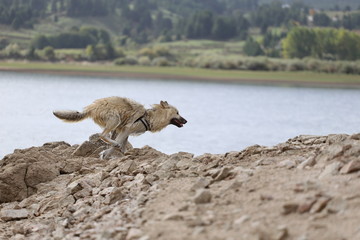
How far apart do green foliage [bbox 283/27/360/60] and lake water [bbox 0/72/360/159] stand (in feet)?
116

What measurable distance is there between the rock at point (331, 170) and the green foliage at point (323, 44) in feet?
349

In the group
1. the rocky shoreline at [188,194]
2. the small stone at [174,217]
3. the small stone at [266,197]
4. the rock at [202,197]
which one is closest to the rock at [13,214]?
the rocky shoreline at [188,194]

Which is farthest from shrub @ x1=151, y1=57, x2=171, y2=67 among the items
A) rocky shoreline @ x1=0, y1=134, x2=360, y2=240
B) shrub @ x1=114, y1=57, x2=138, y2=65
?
rocky shoreline @ x1=0, y1=134, x2=360, y2=240

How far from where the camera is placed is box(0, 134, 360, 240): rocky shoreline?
797cm

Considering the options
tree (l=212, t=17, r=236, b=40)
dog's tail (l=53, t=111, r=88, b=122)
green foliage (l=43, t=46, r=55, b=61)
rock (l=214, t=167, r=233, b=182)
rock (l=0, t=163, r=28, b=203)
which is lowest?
tree (l=212, t=17, r=236, b=40)

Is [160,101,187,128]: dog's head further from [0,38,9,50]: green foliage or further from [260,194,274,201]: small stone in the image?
[0,38,9,50]: green foliage

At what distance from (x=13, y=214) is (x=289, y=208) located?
15.7 feet

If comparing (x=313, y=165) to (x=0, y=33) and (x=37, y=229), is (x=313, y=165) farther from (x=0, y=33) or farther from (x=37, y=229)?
(x=0, y=33)

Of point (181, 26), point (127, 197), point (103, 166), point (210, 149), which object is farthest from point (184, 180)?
point (181, 26)

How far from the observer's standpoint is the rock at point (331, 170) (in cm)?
903

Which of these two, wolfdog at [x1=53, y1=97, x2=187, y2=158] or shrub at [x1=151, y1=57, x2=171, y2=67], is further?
shrub at [x1=151, y1=57, x2=171, y2=67]

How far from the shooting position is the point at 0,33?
129m

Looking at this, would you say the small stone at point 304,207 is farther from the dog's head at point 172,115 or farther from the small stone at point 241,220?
the dog's head at point 172,115

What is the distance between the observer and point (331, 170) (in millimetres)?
9086
